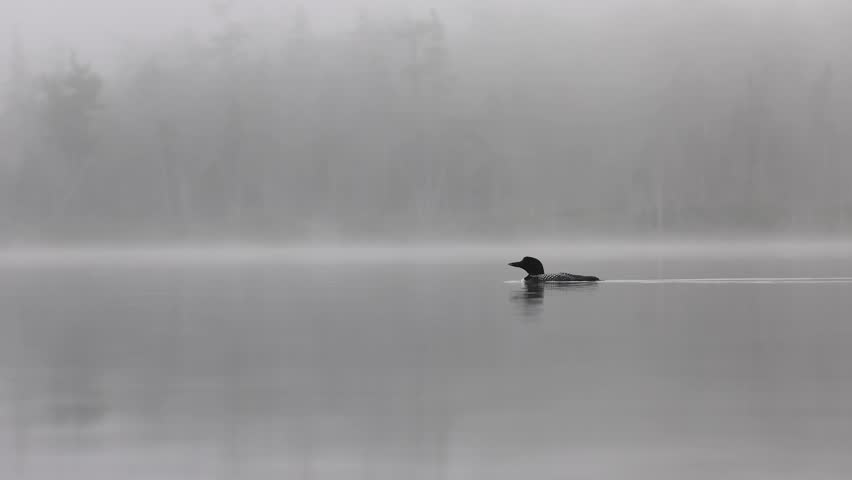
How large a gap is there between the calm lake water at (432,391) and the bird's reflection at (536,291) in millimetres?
411

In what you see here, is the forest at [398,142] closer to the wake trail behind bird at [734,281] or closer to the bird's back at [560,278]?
the wake trail behind bird at [734,281]

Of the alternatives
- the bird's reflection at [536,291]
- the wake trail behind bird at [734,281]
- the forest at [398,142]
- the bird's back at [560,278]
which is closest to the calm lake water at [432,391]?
the bird's reflection at [536,291]

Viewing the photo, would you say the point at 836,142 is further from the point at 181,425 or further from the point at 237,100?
the point at 181,425

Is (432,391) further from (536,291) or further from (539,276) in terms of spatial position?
(539,276)

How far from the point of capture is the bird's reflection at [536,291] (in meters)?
22.8

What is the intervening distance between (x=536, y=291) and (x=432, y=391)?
16.6 metres

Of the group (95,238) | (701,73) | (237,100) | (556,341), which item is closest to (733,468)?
(556,341)

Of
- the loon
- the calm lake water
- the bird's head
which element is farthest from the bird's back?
the calm lake water

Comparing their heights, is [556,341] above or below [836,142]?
below

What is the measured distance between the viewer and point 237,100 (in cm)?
12744

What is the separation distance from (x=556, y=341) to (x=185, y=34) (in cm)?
13285

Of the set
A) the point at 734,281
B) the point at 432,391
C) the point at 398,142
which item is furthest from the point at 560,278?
the point at 398,142

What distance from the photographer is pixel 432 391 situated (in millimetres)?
11531

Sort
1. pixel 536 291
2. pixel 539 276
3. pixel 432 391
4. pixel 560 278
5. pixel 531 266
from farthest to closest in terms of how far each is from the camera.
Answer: pixel 539 276, pixel 560 278, pixel 531 266, pixel 536 291, pixel 432 391
